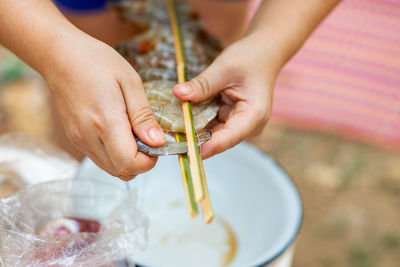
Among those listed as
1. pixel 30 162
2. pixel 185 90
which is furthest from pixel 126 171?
pixel 30 162

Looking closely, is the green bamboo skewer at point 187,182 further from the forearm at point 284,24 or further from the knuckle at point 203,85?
the forearm at point 284,24

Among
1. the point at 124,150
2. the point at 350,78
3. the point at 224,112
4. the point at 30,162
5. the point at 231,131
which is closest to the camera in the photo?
the point at 124,150

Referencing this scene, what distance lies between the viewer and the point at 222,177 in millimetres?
1296

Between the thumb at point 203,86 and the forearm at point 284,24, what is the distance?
0.15 meters

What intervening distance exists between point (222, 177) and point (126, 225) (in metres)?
0.43

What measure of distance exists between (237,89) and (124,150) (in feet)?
1.06

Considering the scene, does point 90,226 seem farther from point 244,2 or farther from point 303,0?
point 244,2

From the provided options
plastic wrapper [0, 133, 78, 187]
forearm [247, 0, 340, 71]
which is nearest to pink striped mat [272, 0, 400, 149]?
forearm [247, 0, 340, 71]

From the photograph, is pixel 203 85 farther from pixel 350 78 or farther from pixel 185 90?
pixel 350 78

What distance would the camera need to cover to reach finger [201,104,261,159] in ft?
2.63

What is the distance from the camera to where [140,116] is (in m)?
0.75

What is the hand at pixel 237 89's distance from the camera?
0.83m

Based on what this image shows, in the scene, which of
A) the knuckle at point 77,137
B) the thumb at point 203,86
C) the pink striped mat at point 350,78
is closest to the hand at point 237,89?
the thumb at point 203,86

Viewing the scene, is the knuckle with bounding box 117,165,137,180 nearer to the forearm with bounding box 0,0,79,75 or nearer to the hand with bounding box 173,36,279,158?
the hand with bounding box 173,36,279,158
